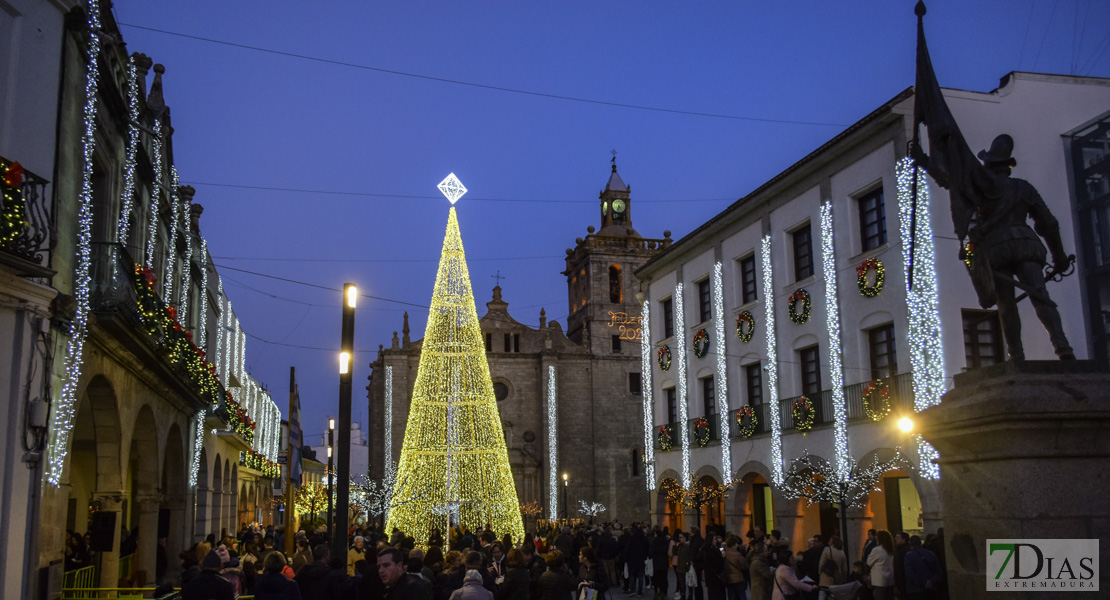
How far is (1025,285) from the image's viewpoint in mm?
5871

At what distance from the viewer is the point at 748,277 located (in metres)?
25.2

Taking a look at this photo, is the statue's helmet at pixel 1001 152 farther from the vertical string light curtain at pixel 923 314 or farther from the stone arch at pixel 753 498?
the stone arch at pixel 753 498

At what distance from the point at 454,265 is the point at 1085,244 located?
1370 centimetres

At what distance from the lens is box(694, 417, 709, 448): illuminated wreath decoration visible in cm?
2617

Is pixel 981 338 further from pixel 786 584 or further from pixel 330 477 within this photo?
pixel 330 477

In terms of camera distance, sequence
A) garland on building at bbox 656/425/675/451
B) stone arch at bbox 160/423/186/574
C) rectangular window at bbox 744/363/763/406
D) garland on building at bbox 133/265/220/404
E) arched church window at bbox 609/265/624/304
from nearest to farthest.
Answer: garland on building at bbox 133/265/220/404
stone arch at bbox 160/423/186/574
rectangular window at bbox 744/363/763/406
garland on building at bbox 656/425/675/451
arched church window at bbox 609/265/624/304

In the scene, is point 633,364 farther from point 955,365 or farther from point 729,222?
point 955,365

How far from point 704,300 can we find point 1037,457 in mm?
22193

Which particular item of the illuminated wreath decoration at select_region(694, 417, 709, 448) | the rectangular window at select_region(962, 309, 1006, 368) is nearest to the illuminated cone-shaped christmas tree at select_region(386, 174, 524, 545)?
the illuminated wreath decoration at select_region(694, 417, 709, 448)

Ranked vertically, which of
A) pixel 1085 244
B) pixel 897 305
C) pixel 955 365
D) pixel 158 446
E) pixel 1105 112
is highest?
pixel 1105 112

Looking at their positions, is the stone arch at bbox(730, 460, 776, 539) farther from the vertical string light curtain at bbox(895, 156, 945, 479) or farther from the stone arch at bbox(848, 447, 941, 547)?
the vertical string light curtain at bbox(895, 156, 945, 479)

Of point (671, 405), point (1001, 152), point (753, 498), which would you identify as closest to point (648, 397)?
point (671, 405)

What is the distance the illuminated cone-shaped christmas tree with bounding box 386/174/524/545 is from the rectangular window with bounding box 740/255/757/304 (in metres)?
7.31

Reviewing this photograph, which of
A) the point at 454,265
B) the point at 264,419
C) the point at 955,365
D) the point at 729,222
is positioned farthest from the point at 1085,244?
the point at 264,419
